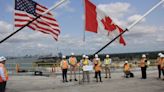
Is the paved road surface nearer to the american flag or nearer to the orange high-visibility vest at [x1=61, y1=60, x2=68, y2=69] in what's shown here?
the orange high-visibility vest at [x1=61, y1=60, x2=68, y2=69]

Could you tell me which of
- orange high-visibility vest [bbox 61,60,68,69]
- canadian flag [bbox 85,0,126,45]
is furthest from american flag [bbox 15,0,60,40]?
orange high-visibility vest [bbox 61,60,68,69]

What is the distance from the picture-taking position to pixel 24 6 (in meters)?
15.6

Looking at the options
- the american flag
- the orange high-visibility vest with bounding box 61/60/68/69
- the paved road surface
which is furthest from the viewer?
the orange high-visibility vest with bounding box 61/60/68/69

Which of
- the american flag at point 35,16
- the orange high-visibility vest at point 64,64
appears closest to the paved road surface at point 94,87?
the orange high-visibility vest at point 64,64

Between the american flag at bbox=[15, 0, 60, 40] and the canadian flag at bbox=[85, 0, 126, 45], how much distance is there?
1865mm

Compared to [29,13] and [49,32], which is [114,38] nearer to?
[49,32]

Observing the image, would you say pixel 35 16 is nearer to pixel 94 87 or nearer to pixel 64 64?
pixel 94 87

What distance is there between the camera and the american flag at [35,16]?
50.0 ft

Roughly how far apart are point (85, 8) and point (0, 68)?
641 centimetres

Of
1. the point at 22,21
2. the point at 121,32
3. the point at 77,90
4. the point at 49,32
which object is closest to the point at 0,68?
the point at 22,21

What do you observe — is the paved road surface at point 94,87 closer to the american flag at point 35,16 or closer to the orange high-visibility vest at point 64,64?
the orange high-visibility vest at point 64,64

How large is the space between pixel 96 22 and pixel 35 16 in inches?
133

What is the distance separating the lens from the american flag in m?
15.2

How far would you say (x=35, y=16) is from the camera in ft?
52.1
